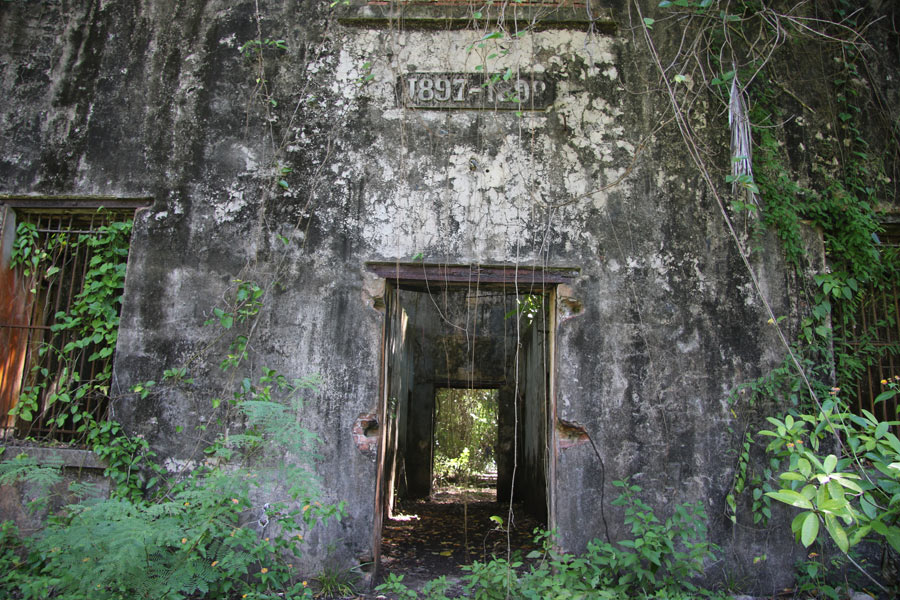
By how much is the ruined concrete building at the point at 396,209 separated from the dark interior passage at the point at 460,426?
1.83 metres

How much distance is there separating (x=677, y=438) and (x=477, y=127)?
101 inches

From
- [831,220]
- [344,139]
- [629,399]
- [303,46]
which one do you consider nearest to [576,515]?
[629,399]

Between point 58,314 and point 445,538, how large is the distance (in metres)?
4.06

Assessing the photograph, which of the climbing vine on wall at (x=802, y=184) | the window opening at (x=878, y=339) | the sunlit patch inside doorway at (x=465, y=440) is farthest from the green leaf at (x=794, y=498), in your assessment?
the sunlit patch inside doorway at (x=465, y=440)

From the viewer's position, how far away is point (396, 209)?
4.46 meters

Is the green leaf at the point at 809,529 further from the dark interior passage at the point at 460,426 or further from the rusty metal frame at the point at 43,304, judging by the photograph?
the rusty metal frame at the point at 43,304

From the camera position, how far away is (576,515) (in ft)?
13.6

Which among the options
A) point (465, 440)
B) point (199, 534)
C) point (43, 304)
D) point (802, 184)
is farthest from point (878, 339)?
point (465, 440)

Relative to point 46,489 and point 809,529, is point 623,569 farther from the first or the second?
point 46,489

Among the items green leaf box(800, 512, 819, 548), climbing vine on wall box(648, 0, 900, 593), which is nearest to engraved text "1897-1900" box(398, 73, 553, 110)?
climbing vine on wall box(648, 0, 900, 593)

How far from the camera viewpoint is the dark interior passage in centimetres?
666

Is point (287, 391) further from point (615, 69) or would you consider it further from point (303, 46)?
point (615, 69)

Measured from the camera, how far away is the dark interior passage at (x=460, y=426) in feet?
21.8

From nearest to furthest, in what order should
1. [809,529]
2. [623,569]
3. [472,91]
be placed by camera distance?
[809,529], [623,569], [472,91]
